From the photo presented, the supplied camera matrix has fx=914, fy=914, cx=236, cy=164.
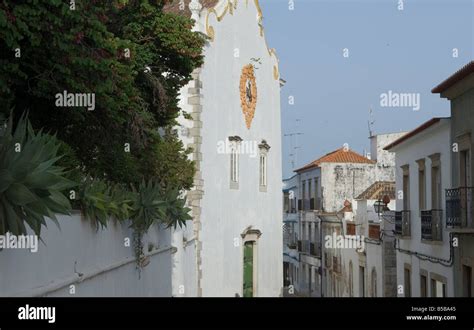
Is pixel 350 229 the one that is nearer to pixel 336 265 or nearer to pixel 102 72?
pixel 336 265

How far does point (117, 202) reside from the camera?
1299 centimetres

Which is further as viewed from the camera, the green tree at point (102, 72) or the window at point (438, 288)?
the window at point (438, 288)

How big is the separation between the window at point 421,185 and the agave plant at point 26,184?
54.5 ft

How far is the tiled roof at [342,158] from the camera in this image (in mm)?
46750

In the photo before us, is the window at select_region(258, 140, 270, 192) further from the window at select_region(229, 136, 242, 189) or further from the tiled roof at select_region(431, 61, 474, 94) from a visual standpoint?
the tiled roof at select_region(431, 61, 474, 94)

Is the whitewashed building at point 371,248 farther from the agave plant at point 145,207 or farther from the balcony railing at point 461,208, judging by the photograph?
the agave plant at point 145,207

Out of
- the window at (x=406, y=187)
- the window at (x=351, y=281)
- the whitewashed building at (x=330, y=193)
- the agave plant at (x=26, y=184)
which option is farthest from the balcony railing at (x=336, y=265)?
the agave plant at (x=26, y=184)

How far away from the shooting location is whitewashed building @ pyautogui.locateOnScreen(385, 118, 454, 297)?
69.9 feet

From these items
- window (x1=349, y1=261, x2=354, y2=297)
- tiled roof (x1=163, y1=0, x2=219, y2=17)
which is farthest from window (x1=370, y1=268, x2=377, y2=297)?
tiled roof (x1=163, y1=0, x2=219, y2=17)

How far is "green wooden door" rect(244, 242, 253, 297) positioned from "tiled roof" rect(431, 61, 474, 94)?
10.6 meters

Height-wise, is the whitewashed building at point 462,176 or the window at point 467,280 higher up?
the whitewashed building at point 462,176

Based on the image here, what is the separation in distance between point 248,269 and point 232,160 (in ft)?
13.1

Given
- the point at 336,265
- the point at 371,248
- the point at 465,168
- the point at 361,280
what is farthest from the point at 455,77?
the point at 336,265
